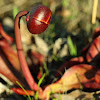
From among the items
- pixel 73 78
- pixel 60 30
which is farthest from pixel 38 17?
pixel 60 30

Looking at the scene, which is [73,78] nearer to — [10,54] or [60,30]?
[10,54]

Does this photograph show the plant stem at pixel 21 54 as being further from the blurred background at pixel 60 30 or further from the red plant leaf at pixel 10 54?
the blurred background at pixel 60 30

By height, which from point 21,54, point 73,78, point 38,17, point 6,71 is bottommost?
point 73,78

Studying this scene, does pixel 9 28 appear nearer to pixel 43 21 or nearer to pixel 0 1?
pixel 0 1

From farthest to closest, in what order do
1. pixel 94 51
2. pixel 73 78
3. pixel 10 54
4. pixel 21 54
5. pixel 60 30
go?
pixel 60 30
pixel 10 54
pixel 94 51
pixel 73 78
pixel 21 54

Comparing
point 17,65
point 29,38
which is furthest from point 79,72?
point 29,38

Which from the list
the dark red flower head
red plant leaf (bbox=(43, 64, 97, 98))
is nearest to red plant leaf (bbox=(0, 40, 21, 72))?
red plant leaf (bbox=(43, 64, 97, 98))

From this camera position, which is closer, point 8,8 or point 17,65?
point 17,65

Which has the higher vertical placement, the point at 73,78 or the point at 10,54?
the point at 10,54

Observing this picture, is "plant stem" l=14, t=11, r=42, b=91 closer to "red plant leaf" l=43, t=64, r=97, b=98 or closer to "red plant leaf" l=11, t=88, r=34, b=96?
"red plant leaf" l=11, t=88, r=34, b=96

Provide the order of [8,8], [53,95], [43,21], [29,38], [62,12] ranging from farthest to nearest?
[8,8] → [62,12] → [29,38] → [53,95] → [43,21]

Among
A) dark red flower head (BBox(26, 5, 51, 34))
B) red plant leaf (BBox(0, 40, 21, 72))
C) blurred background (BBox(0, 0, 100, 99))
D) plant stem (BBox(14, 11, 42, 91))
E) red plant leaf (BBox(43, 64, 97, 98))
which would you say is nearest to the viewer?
dark red flower head (BBox(26, 5, 51, 34))
